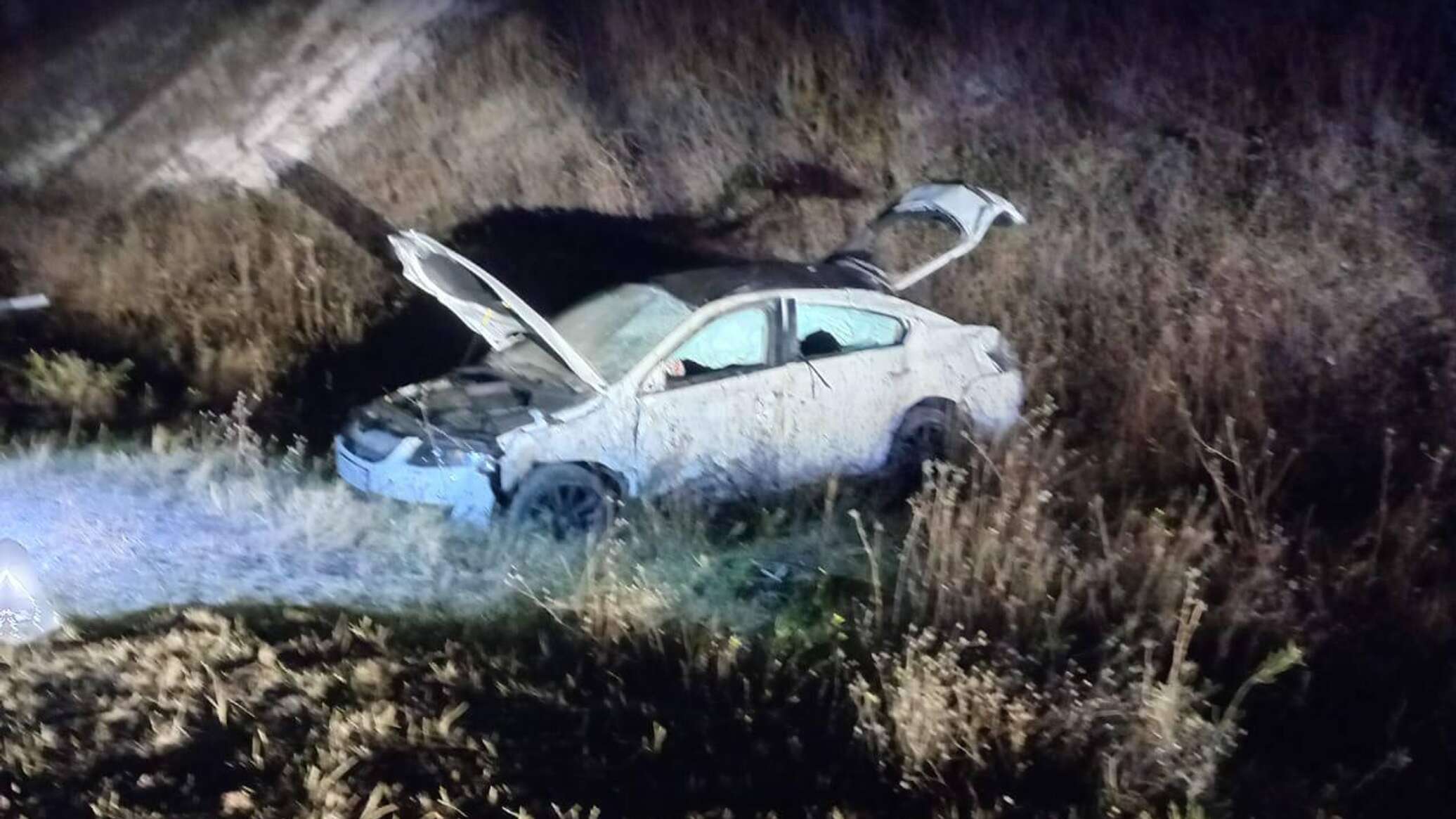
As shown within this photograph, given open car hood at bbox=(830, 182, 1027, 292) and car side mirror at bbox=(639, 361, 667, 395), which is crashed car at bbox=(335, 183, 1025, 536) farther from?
open car hood at bbox=(830, 182, 1027, 292)

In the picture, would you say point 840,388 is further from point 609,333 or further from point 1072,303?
point 1072,303

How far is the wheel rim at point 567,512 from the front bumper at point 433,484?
0.77ft

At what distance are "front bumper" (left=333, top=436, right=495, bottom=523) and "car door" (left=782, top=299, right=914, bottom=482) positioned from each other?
1667 mm

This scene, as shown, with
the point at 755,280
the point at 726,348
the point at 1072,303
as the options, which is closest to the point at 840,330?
the point at 755,280

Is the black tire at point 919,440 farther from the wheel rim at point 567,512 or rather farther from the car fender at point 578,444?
the wheel rim at point 567,512

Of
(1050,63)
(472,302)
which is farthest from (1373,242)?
(472,302)

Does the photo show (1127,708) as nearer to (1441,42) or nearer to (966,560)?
(966,560)

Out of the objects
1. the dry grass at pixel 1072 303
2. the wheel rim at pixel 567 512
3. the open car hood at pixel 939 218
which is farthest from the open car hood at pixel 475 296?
the open car hood at pixel 939 218

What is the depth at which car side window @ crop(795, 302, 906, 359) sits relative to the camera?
7.21 meters

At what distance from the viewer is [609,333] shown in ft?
23.5

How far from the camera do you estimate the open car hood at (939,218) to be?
8094 millimetres

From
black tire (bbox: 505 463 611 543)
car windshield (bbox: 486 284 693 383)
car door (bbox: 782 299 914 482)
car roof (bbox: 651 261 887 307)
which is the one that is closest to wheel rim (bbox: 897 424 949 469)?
car door (bbox: 782 299 914 482)

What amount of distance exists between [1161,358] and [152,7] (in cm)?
1039

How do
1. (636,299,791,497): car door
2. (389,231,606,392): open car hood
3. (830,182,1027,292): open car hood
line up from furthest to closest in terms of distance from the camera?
(830,182,1027,292): open car hood → (636,299,791,497): car door → (389,231,606,392): open car hood
